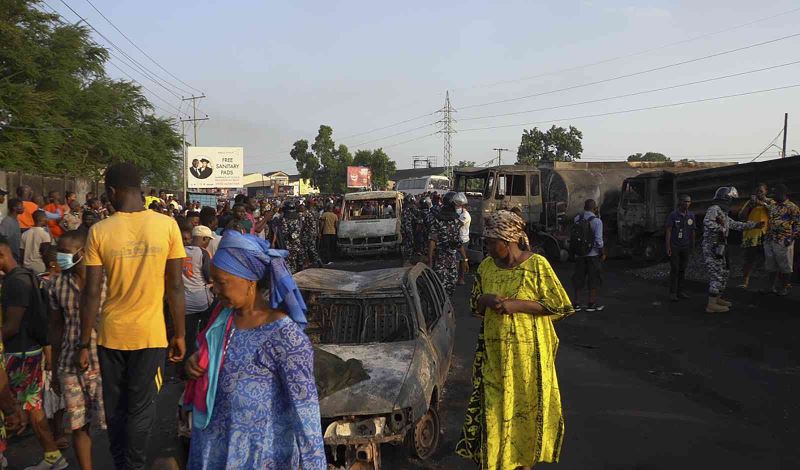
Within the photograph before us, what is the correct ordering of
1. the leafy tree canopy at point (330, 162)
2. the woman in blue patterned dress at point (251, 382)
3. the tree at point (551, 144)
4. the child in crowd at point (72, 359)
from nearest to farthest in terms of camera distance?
the woman in blue patterned dress at point (251, 382), the child in crowd at point (72, 359), the tree at point (551, 144), the leafy tree canopy at point (330, 162)

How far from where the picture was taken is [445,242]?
1029 cm

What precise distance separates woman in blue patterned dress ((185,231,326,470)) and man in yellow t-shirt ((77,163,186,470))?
1.33 metres

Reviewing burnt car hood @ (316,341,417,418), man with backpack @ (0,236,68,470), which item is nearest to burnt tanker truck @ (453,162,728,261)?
burnt car hood @ (316,341,417,418)

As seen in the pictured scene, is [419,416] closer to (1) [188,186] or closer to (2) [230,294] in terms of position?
(2) [230,294]

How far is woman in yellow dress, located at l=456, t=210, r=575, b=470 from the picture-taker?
3.52 m

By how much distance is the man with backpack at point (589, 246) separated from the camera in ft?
32.8

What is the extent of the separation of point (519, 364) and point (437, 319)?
7.43 feet

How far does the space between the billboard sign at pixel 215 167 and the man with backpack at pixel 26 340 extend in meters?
35.3

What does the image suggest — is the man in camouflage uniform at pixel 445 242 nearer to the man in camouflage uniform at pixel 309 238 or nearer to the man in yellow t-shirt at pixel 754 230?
the man in camouflage uniform at pixel 309 238

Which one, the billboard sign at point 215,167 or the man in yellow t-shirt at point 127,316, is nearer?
the man in yellow t-shirt at point 127,316

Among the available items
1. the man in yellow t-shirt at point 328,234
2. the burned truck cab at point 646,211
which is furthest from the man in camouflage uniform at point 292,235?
the burned truck cab at point 646,211

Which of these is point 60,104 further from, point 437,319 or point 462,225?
point 437,319

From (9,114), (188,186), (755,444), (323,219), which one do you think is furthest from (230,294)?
(188,186)

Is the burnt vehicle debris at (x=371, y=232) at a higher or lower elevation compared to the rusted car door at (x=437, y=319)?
higher
